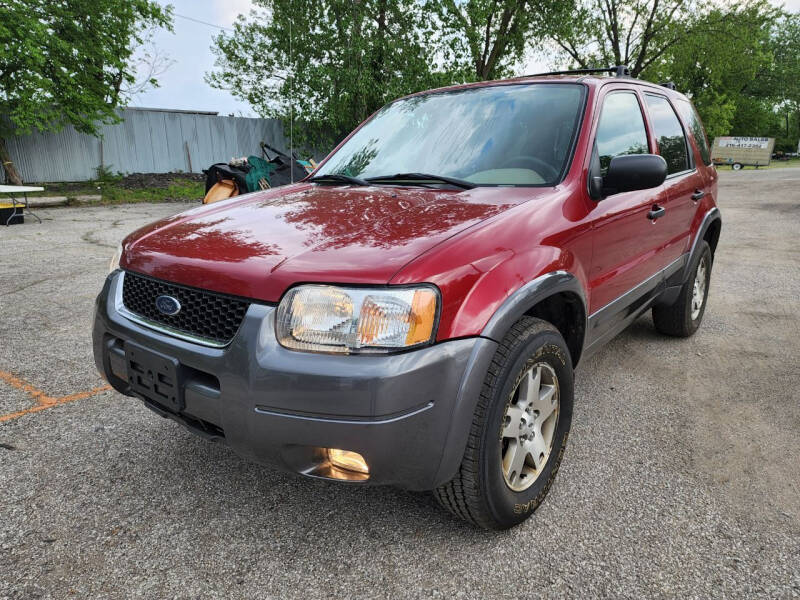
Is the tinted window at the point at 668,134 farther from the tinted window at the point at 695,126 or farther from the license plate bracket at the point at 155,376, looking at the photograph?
the license plate bracket at the point at 155,376

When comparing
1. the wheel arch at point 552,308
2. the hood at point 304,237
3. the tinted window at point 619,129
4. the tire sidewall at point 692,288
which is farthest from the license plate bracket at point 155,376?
the tire sidewall at point 692,288

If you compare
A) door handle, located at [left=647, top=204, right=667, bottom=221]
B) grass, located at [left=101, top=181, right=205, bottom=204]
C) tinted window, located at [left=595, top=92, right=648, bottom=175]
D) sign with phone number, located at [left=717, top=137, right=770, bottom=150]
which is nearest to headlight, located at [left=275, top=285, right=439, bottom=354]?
tinted window, located at [left=595, top=92, right=648, bottom=175]

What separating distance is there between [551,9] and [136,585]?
2150 cm

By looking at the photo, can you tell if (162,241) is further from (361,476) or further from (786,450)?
(786,450)

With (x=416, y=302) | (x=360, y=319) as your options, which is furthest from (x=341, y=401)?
(x=416, y=302)

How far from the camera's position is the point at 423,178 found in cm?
255

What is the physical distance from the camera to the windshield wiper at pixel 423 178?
2409 mm

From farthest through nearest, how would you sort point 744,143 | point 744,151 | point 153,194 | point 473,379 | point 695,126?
point 744,151, point 744,143, point 153,194, point 695,126, point 473,379

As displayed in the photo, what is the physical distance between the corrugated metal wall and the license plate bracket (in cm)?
1674

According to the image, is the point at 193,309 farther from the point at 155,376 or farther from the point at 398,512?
the point at 398,512

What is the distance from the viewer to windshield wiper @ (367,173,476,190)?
2409 millimetres

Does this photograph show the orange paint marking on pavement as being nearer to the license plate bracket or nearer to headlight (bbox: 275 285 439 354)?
the license plate bracket

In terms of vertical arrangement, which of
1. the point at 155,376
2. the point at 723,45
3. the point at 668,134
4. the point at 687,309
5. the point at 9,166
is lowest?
the point at 687,309

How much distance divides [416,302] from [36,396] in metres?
2.64
